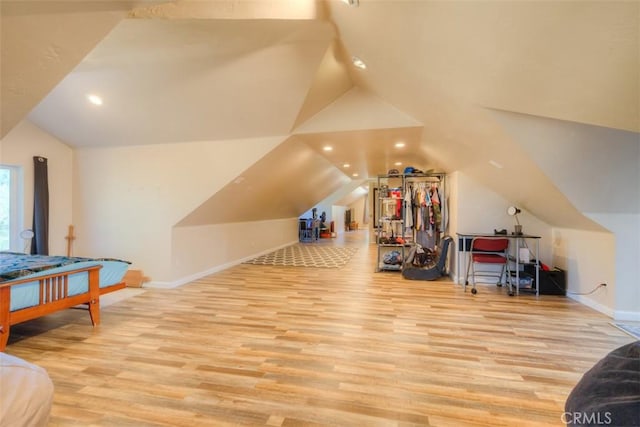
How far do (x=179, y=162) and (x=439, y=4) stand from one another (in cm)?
398

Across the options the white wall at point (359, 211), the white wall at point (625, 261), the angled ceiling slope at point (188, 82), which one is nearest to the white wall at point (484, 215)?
the white wall at point (625, 261)

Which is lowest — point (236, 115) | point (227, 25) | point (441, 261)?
point (441, 261)

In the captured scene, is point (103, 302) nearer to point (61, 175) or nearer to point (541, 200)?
point (61, 175)

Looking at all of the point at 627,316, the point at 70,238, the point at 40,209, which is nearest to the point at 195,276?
the point at 70,238

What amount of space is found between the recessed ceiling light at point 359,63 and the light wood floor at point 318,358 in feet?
9.24

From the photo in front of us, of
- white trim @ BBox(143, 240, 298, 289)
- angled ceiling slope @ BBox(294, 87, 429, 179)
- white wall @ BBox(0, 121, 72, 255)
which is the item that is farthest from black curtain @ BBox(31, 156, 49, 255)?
angled ceiling slope @ BBox(294, 87, 429, 179)

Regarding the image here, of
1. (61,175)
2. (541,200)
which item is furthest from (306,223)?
(541,200)

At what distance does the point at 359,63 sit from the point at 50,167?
5092 millimetres

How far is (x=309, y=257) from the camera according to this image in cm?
733

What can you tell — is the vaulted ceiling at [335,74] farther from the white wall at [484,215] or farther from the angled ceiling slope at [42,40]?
the white wall at [484,215]

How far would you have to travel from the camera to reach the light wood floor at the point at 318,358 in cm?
172

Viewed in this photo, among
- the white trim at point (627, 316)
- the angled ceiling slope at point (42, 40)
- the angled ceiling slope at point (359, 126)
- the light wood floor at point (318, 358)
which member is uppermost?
the angled ceiling slope at point (359, 126)

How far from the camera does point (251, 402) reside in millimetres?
1806

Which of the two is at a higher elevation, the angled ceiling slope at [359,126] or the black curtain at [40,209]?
the angled ceiling slope at [359,126]
